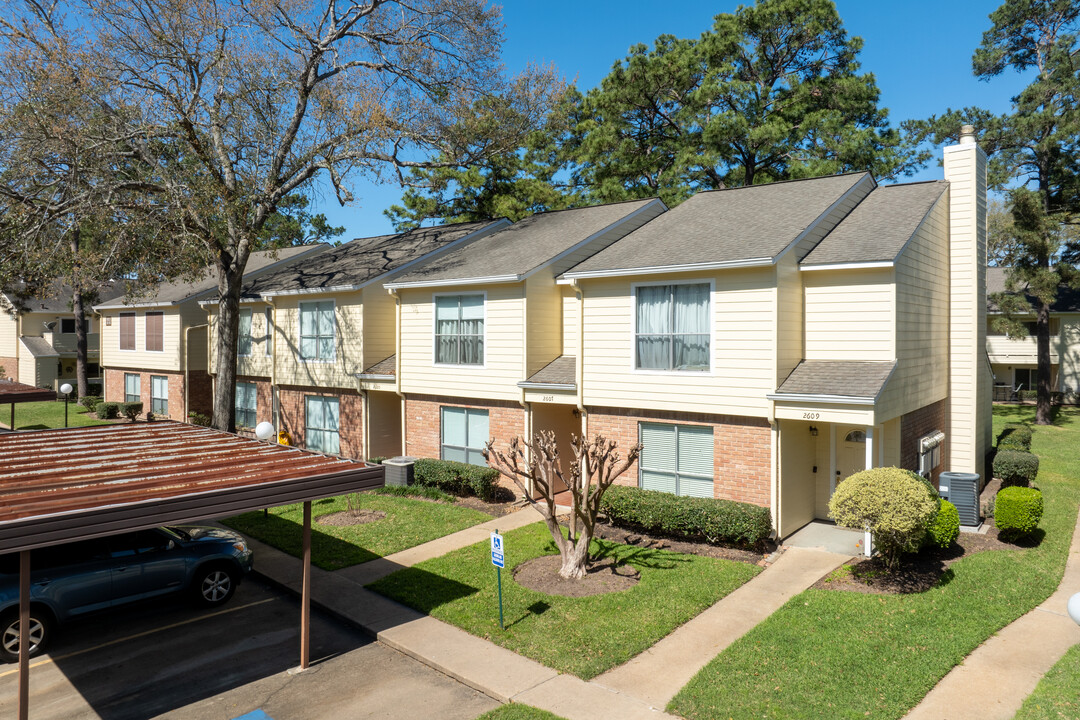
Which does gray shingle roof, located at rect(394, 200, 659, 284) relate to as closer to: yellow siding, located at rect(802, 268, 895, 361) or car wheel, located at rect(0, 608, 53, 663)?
yellow siding, located at rect(802, 268, 895, 361)

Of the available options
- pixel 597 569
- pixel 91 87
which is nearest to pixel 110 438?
pixel 597 569

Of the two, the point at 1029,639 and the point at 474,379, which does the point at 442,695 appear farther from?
the point at 474,379

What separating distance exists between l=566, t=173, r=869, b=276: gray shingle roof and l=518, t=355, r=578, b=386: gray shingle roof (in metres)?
2.63

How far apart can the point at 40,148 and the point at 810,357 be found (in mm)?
21399

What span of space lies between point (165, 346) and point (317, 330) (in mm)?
12237

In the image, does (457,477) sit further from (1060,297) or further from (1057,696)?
(1060,297)

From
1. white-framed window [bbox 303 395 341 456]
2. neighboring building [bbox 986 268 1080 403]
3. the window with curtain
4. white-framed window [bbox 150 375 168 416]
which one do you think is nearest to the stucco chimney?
the window with curtain

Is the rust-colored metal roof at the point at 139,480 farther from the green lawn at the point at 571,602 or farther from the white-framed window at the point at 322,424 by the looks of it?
the white-framed window at the point at 322,424

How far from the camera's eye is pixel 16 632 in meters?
9.61

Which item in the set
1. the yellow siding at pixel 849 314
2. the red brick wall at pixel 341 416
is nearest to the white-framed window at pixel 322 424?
the red brick wall at pixel 341 416

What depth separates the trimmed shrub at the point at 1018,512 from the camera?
13.3 m

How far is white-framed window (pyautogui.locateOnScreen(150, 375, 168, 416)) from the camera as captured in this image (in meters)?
31.8

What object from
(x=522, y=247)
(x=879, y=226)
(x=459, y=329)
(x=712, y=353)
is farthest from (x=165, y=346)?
(x=879, y=226)

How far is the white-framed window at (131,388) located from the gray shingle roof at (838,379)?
31.4 m
